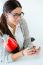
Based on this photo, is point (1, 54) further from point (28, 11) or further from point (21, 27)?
point (28, 11)

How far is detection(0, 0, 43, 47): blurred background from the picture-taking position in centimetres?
126

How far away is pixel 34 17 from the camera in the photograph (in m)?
1.30

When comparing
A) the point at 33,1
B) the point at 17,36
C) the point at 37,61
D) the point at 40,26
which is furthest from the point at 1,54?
the point at 33,1

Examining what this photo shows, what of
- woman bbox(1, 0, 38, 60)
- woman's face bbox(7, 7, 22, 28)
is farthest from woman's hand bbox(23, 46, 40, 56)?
woman's face bbox(7, 7, 22, 28)

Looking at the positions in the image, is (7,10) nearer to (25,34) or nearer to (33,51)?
(25,34)

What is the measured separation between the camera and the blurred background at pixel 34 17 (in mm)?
1265

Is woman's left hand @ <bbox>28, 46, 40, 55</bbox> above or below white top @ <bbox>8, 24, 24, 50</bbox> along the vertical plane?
below

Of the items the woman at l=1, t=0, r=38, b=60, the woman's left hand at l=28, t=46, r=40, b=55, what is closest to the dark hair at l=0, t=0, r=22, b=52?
the woman at l=1, t=0, r=38, b=60

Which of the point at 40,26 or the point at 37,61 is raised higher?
the point at 40,26

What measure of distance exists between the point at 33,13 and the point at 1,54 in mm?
420

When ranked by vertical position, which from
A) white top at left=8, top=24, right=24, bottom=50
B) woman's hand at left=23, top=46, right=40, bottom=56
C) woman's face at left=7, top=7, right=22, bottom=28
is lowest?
woman's hand at left=23, top=46, right=40, bottom=56

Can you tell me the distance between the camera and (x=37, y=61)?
1250mm

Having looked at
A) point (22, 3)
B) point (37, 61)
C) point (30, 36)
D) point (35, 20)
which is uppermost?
point (22, 3)

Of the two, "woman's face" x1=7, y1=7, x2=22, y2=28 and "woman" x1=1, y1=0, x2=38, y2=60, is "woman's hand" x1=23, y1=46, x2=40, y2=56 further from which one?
"woman's face" x1=7, y1=7, x2=22, y2=28
